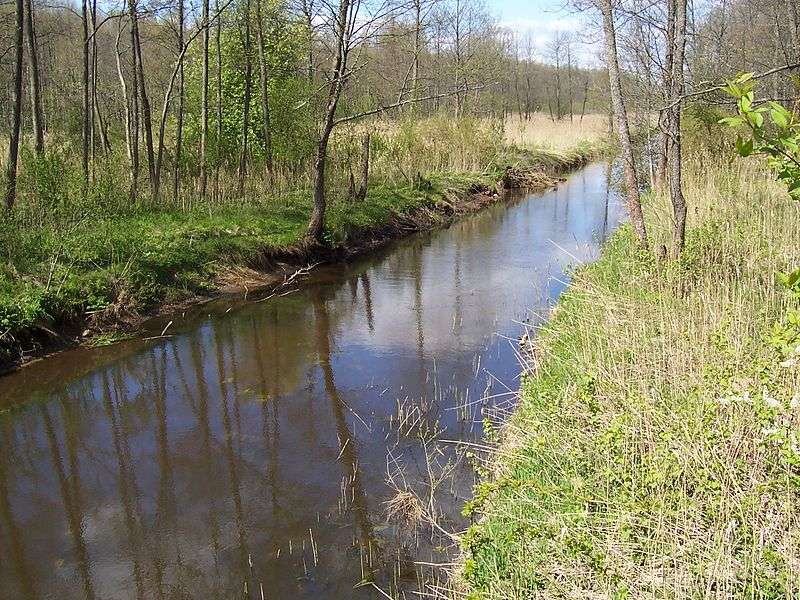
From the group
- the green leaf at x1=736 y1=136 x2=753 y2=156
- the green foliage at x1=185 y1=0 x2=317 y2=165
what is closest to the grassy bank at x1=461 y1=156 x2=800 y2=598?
the green leaf at x1=736 y1=136 x2=753 y2=156

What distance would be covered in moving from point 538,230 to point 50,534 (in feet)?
40.5

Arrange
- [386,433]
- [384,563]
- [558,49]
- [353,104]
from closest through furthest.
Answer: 1. [384,563]
2. [386,433]
3. [353,104]
4. [558,49]

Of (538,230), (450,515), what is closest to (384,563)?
(450,515)

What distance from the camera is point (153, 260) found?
954 cm

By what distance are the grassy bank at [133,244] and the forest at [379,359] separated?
0.05m

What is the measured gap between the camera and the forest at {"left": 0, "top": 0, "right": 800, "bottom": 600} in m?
3.25

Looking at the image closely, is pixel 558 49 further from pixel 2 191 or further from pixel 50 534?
pixel 50 534

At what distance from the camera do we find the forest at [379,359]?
3.25m

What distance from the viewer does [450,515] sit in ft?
15.4

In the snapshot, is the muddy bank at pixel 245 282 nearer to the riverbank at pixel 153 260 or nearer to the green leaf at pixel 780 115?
the riverbank at pixel 153 260

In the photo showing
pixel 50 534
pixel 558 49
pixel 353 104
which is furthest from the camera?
pixel 558 49

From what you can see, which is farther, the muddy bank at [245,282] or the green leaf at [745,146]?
the muddy bank at [245,282]

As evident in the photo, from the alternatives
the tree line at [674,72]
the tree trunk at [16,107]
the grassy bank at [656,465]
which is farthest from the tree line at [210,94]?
the grassy bank at [656,465]

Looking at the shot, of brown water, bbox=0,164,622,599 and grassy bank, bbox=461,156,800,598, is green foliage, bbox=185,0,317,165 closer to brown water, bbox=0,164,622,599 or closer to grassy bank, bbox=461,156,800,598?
brown water, bbox=0,164,622,599
